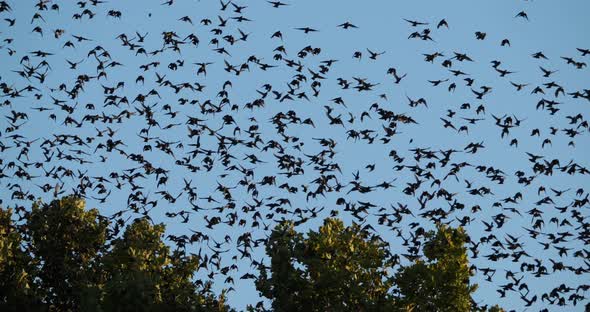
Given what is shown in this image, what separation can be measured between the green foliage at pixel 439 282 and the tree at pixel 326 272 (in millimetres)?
1023

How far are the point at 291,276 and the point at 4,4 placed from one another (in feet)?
58.1

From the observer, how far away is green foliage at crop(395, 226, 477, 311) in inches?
1560

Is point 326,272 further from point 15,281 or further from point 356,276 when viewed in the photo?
point 15,281

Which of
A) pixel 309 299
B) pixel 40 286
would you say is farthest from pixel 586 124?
pixel 40 286

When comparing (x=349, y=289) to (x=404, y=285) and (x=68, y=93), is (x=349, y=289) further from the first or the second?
(x=68, y=93)

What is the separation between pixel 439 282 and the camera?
39938 millimetres

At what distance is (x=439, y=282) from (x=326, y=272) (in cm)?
491

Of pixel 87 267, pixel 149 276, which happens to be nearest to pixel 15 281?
pixel 87 267

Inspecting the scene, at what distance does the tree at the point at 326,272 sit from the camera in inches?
1578

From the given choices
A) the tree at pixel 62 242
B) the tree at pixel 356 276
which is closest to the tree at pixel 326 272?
the tree at pixel 356 276

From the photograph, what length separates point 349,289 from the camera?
40.2 meters

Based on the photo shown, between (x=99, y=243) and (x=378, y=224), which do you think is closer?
(x=378, y=224)

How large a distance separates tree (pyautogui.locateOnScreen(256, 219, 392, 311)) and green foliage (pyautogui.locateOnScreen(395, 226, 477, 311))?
3.36 ft

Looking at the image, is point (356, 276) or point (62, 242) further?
point (62, 242)
